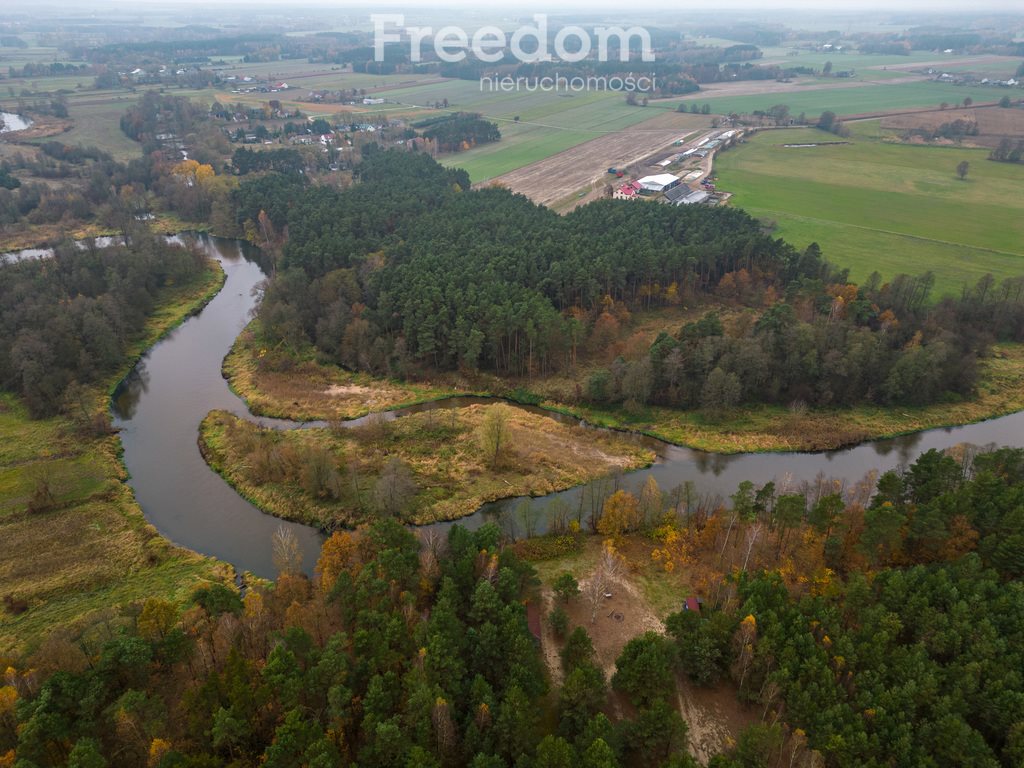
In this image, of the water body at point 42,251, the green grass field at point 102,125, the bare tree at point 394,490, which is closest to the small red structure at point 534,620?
the bare tree at point 394,490

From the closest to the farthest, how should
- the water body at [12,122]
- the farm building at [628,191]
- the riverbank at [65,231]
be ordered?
the riverbank at [65,231], the farm building at [628,191], the water body at [12,122]

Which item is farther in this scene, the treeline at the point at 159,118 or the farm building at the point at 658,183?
the treeline at the point at 159,118

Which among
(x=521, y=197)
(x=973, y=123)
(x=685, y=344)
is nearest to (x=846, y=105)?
(x=973, y=123)

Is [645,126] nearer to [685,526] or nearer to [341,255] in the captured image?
[341,255]

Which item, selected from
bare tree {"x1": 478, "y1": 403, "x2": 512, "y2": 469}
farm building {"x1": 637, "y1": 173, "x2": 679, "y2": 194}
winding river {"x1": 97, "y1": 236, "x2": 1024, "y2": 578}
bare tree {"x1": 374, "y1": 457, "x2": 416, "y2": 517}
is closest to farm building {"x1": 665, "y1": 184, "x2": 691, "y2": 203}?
farm building {"x1": 637, "y1": 173, "x2": 679, "y2": 194}

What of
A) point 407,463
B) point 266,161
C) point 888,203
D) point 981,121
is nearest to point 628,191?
point 888,203

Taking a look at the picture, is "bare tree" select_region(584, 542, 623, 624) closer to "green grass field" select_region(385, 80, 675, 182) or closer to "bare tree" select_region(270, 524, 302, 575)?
"bare tree" select_region(270, 524, 302, 575)

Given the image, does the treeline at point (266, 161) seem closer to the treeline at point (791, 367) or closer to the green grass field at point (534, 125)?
the green grass field at point (534, 125)
